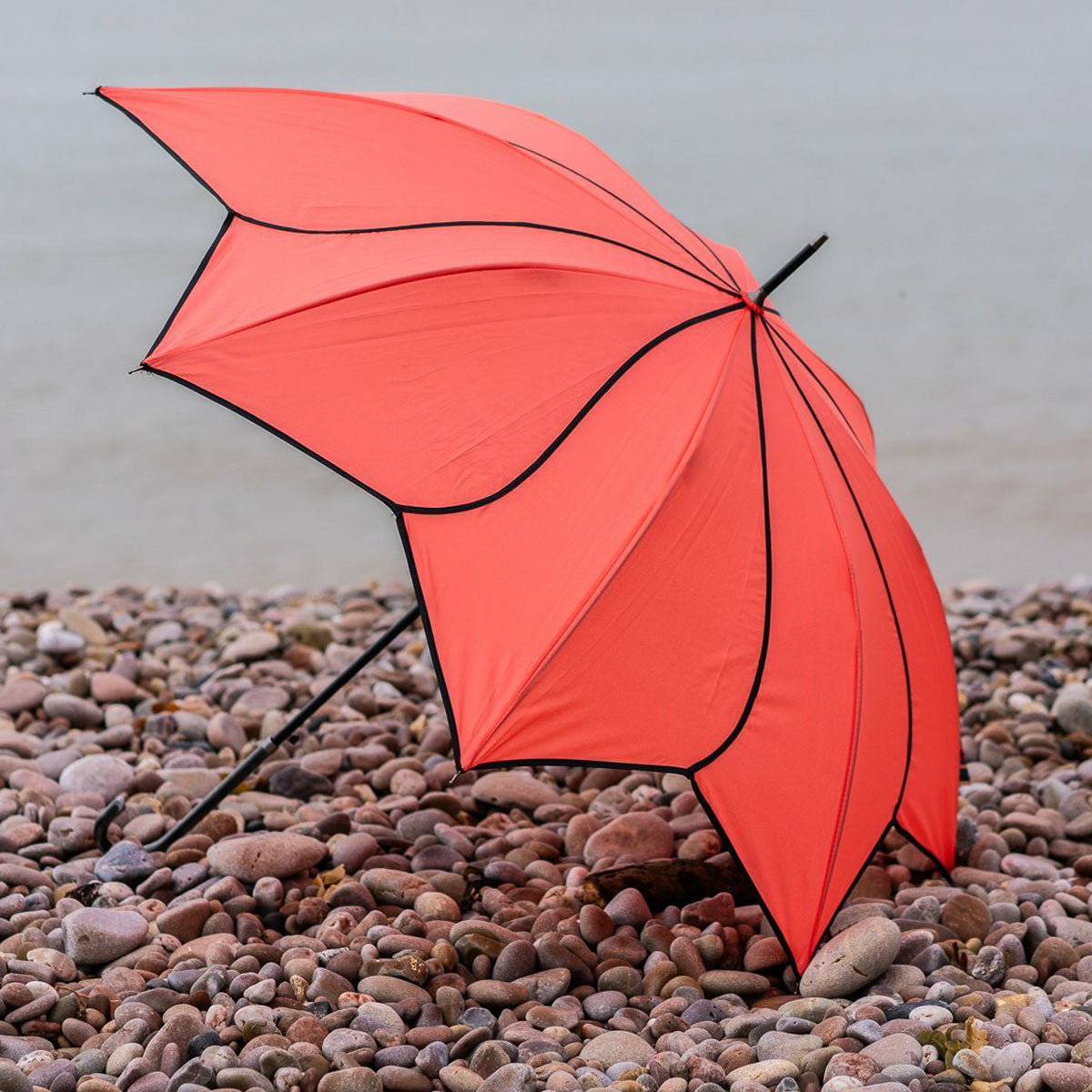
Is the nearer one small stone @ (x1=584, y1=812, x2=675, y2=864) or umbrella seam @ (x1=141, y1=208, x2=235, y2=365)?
umbrella seam @ (x1=141, y1=208, x2=235, y2=365)

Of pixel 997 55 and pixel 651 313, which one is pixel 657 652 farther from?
pixel 997 55

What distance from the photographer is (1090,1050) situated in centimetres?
198

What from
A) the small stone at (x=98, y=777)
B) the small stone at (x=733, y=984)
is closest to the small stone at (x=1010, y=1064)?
the small stone at (x=733, y=984)

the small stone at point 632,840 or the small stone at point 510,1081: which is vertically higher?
the small stone at point 632,840

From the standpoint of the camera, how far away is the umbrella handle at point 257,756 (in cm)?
239

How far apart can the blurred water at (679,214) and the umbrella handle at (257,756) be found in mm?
2387

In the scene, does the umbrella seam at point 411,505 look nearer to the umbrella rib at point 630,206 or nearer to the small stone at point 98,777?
the umbrella rib at point 630,206

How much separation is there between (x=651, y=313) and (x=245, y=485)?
3906 millimetres

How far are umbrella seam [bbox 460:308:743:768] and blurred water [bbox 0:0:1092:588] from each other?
317 centimetres

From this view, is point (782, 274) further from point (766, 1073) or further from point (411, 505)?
point (766, 1073)

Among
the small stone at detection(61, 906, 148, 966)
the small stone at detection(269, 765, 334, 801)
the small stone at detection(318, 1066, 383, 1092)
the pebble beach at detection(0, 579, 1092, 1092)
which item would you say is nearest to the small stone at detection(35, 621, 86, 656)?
the pebble beach at detection(0, 579, 1092, 1092)

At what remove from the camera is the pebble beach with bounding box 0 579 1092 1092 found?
77.2 inches

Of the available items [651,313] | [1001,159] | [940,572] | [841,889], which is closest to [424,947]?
[841,889]

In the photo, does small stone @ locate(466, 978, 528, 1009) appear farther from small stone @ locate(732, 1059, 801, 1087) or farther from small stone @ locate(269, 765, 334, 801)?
small stone @ locate(269, 765, 334, 801)
